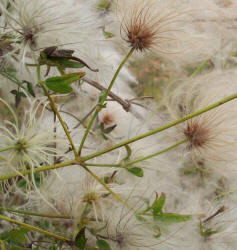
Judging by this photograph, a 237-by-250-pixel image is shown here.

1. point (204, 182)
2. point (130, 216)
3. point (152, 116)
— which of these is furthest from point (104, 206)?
point (204, 182)

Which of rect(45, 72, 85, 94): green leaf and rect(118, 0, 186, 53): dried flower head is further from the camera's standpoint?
rect(118, 0, 186, 53): dried flower head

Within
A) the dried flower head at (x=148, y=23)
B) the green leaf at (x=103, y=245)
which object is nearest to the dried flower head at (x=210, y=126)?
the dried flower head at (x=148, y=23)

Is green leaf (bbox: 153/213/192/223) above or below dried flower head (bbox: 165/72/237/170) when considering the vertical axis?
A: below

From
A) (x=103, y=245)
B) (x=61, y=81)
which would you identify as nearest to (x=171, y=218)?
(x=103, y=245)

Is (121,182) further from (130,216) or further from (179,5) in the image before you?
(179,5)

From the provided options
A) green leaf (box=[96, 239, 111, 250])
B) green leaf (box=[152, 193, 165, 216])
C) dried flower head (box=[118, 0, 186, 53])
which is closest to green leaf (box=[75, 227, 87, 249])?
green leaf (box=[96, 239, 111, 250])

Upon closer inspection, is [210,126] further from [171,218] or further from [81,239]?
[81,239]

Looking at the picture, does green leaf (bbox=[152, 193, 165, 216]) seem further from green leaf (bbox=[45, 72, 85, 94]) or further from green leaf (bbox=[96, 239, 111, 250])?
green leaf (bbox=[45, 72, 85, 94])

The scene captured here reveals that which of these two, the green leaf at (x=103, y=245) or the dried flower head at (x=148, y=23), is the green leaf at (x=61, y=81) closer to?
the dried flower head at (x=148, y=23)
